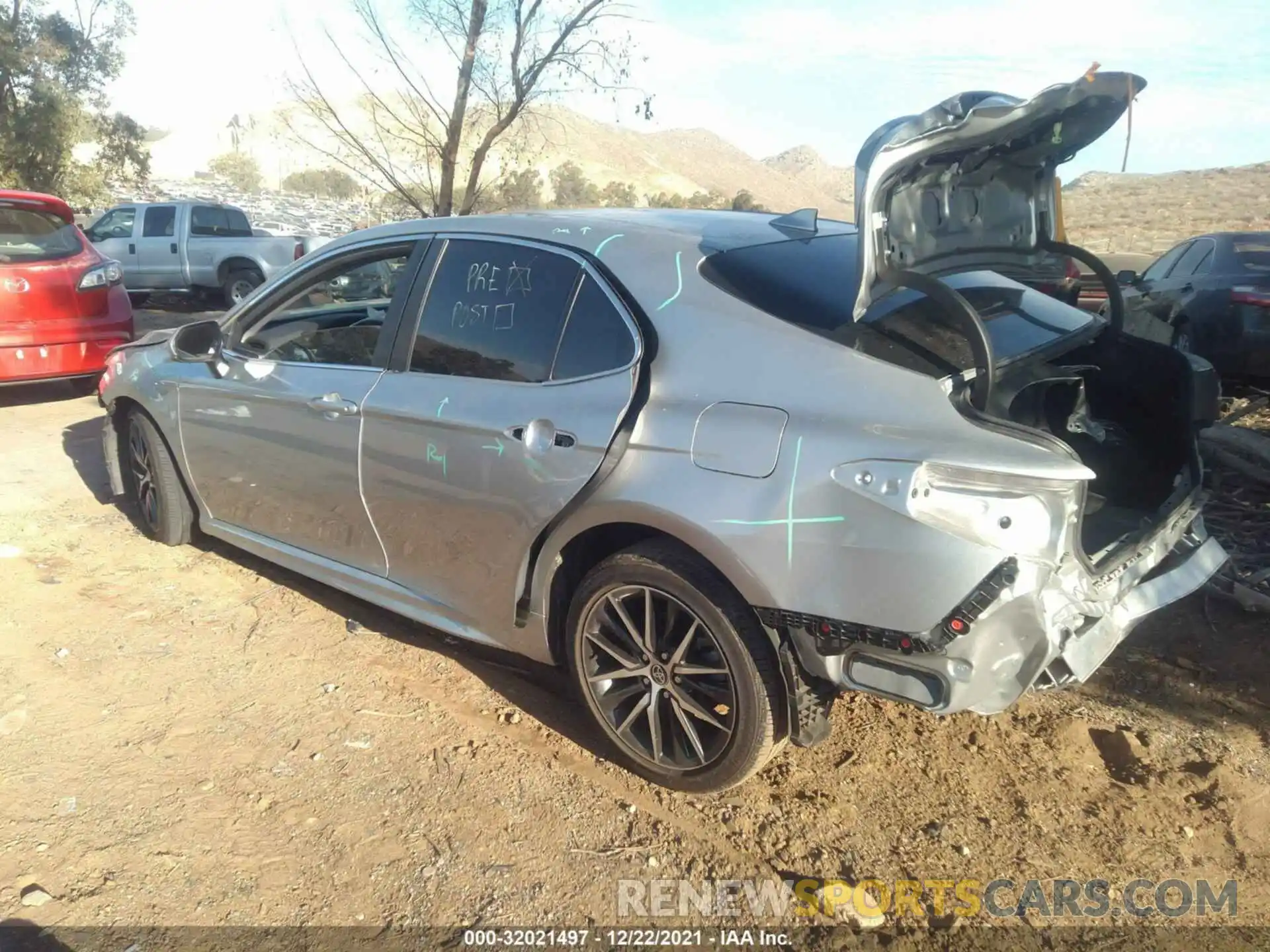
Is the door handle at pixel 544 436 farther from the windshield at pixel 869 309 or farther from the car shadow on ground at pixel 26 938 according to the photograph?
the car shadow on ground at pixel 26 938

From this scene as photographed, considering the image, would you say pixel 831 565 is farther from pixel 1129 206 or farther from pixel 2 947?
pixel 1129 206

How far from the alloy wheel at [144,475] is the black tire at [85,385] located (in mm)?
4095

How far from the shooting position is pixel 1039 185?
3.30 meters

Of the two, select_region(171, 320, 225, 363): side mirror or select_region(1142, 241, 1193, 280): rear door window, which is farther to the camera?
select_region(1142, 241, 1193, 280): rear door window

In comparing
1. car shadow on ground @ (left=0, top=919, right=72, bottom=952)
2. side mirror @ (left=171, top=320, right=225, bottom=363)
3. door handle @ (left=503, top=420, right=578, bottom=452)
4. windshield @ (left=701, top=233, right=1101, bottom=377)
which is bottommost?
car shadow on ground @ (left=0, top=919, right=72, bottom=952)

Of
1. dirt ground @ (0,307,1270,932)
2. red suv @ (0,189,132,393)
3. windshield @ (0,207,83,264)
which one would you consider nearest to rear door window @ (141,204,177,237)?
red suv @ (0,189,132,393)

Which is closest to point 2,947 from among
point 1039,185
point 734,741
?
point 734,741

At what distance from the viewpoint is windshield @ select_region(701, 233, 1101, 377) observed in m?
2.62

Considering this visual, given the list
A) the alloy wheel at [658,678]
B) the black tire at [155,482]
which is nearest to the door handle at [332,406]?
the alloy wheel at [658,678]

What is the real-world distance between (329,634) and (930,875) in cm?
260

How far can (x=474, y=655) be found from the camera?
3924mm

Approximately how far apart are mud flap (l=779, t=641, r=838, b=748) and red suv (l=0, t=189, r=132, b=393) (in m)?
7.01

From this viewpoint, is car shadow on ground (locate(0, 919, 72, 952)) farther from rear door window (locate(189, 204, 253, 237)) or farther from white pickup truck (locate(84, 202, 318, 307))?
rear door window (locate(189, 204, 253, 237))

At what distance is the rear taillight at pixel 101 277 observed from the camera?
7688mm
